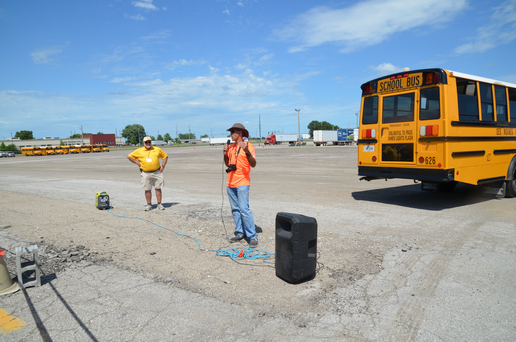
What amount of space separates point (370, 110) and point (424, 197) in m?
3.02

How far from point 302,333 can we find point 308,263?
3.56 ft

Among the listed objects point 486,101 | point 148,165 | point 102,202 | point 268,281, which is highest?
point 486,101

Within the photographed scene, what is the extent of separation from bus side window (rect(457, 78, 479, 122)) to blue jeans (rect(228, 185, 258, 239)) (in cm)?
546

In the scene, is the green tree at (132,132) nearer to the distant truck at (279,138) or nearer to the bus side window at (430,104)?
the distant truck at (279,138)

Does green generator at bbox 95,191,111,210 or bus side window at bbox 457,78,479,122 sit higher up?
bus side window at bbox 457,78,479,122

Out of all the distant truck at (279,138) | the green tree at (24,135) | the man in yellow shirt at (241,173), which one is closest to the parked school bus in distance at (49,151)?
the distant truck at (279,138)

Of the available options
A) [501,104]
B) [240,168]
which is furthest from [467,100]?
[240,168]

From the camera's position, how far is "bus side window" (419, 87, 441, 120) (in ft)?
24.1

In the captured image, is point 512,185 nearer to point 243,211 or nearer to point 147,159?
point 243,211

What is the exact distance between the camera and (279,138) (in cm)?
8681

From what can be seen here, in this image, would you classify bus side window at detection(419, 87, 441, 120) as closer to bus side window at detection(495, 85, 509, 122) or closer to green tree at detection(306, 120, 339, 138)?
bus side window at detection(495, 85, 509, 122)

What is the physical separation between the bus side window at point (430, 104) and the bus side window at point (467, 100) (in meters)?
0.60

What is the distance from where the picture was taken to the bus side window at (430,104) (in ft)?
24.1

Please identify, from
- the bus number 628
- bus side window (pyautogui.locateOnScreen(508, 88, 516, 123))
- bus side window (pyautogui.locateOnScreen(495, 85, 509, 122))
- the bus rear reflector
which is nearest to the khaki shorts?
the bus number 628
